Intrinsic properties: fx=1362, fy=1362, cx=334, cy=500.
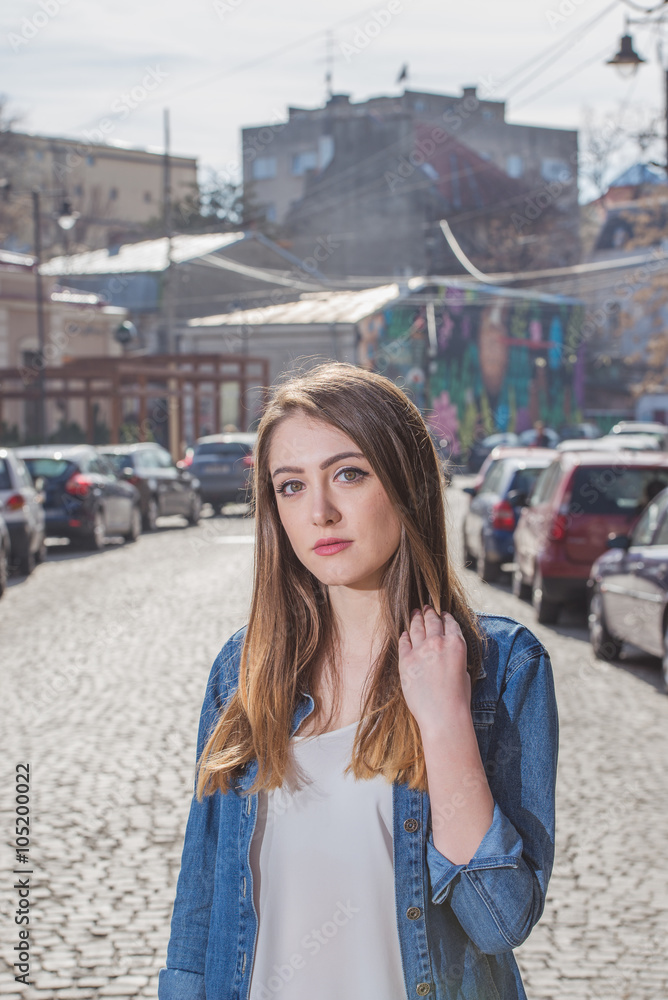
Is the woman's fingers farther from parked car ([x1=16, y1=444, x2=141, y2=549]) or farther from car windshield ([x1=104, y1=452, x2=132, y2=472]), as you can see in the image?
car windshield ([x1=104, y1=452, x2=132, y2=472])

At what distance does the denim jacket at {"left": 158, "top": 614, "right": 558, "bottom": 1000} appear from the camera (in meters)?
2.05

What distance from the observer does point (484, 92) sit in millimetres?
23438

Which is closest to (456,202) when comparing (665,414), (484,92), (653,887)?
(665,414)

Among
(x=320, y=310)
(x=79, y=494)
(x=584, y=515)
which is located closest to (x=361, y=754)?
(x=584, y=515)

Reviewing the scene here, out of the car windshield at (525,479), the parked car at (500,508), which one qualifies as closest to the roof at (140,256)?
the parked car at (500,508)

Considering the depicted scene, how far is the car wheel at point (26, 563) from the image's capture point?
17.5 m

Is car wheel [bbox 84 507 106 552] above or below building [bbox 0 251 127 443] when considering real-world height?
below

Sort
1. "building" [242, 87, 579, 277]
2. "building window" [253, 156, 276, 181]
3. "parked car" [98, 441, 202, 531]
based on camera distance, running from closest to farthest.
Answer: "parked car" [98, 441, 202, 531], "building" [242, 87, 579, 277], "building window" [253, 156, 276, 181]

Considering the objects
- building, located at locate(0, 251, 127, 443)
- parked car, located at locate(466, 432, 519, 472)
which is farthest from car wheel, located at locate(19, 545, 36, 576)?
parked car, located at locate(466, 432, 519, 472)

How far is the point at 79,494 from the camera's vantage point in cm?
2059

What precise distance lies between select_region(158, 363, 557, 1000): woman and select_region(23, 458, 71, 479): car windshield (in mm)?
18746

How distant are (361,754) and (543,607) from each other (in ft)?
36.6

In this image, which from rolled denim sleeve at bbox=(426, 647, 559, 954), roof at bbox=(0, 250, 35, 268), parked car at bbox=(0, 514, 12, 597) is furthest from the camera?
roof at bbox=(0, 250, 35, 268)

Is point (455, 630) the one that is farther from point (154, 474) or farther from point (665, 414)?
point (665, 414)
